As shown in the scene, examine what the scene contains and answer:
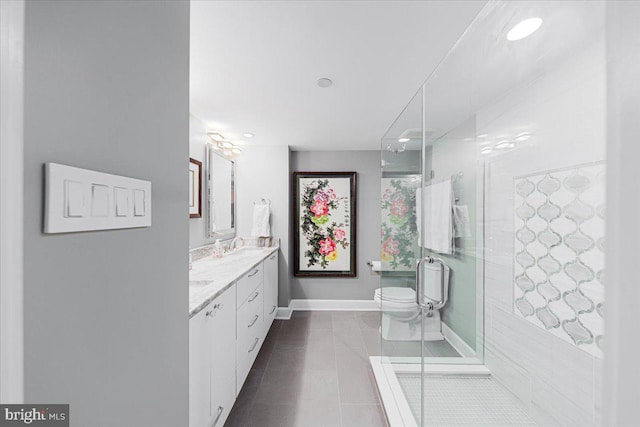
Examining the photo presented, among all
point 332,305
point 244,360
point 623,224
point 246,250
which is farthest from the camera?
point 332,305

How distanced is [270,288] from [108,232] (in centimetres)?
286

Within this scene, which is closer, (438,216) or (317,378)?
(438,216)

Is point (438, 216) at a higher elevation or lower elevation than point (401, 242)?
higher

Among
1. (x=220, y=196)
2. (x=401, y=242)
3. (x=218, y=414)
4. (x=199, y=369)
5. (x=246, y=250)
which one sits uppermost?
(x=220, y=196)

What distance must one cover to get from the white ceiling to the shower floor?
1593 mm

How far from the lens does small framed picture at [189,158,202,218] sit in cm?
274

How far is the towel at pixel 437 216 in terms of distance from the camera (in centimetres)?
142

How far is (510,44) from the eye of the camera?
0.93 meters

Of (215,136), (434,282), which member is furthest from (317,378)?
(215,136)

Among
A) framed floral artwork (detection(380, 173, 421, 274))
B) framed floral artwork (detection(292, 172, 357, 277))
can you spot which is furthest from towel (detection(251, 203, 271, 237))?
framed floral artwork (detection(380, 173, 421, 274))

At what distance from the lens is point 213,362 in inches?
62.1

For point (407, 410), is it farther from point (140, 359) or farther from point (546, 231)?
point (140, 359)

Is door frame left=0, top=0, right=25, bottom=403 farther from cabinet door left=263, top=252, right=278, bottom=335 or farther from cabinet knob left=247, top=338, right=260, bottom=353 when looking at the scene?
cabinet door left=263, top=252, right=278, bottom=335

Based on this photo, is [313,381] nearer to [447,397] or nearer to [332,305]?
[447,397]
